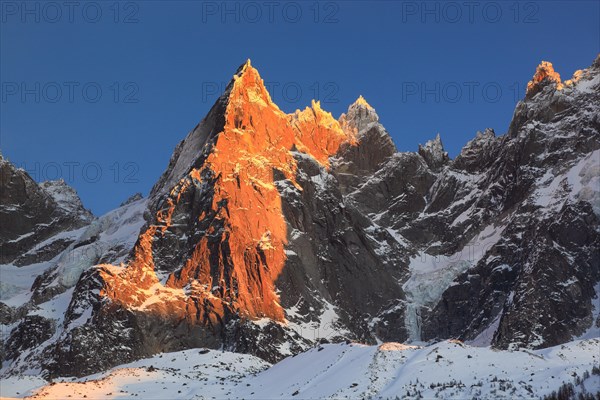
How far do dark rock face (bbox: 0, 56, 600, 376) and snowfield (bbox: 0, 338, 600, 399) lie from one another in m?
40.4

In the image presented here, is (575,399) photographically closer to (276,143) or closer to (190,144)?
(276,143)

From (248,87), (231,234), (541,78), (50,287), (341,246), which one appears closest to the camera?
(231,234)

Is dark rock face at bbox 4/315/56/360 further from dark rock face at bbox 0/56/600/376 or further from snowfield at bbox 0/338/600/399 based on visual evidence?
snowfield at bbox 0/338/600/399

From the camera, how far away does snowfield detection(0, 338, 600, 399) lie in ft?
148

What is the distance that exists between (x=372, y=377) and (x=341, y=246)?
9625 cm

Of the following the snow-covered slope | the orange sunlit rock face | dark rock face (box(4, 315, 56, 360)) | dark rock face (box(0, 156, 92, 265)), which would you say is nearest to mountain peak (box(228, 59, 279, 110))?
the orange sunlit rock face

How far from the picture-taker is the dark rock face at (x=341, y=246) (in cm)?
12156

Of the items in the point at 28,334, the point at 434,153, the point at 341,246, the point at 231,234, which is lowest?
the point at 28,334

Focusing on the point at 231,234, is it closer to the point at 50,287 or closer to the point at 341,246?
the point at 341,246

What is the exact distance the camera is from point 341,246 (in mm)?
151625

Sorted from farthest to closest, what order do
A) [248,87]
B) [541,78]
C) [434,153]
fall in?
1. [434,153]
2. [541,78]
3. [248,87]

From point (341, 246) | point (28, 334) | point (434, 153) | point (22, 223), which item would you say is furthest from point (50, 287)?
point (434, 153)

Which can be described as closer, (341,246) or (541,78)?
(341,246)

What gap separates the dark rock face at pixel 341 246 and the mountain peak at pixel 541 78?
46cm
